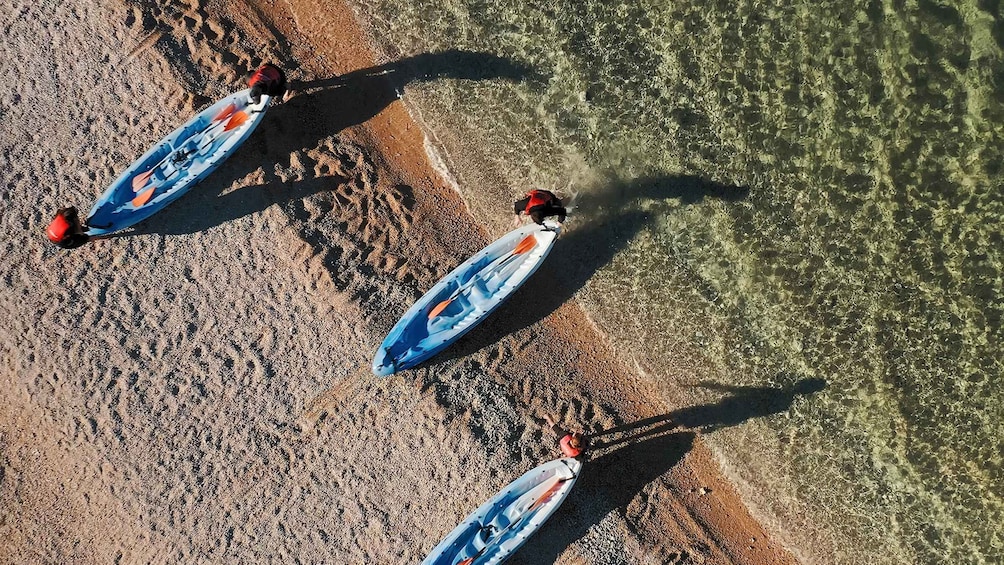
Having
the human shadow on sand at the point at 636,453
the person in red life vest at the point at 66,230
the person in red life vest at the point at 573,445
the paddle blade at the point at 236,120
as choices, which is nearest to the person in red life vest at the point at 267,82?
the paddle blade at the point at 236,120

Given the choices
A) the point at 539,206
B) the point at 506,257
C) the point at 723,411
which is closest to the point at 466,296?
the point at 506,257

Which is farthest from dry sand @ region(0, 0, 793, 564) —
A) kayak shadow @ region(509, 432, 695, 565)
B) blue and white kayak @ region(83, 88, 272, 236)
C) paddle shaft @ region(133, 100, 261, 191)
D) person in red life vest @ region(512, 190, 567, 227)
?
person in red life vest @ region(512, 190, 567, 227)

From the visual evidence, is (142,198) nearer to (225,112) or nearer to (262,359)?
(225,112)

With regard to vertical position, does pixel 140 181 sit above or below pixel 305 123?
above

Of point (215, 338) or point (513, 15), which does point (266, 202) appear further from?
point (513, 15)

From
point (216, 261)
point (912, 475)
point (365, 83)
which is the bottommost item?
point (912, 475)

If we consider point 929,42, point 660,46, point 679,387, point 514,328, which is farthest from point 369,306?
point 929,42
